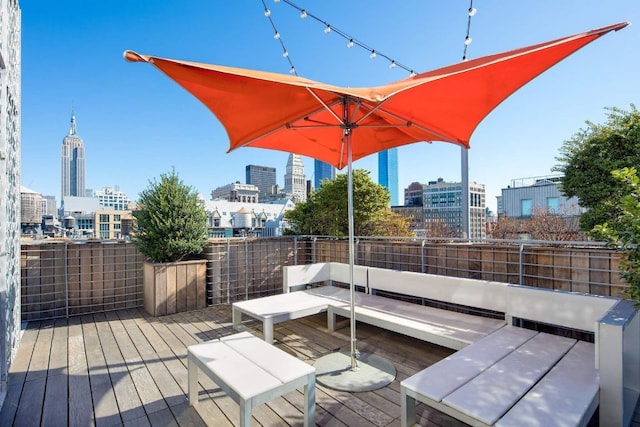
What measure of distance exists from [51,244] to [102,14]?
5.55 m

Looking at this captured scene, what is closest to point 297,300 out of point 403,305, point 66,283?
point 403,305

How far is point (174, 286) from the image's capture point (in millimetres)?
4820

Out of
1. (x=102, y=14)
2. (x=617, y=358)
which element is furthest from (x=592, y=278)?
(x=102, y=14)

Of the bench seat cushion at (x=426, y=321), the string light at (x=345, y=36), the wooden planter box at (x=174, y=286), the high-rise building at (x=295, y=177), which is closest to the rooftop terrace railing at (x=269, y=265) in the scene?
the wooden planter box at (x=174, y=286)

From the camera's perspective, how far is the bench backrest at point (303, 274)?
182 inches

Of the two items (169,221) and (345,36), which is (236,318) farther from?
(345,36)

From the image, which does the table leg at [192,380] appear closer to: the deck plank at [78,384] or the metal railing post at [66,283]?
the deck plank at [78,384]

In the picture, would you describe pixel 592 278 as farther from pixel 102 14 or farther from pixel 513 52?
pixel 102 14

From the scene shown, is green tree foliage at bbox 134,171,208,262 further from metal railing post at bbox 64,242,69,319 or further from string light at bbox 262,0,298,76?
string light at bbox 262,0,298,76

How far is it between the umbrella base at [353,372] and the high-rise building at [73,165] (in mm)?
209080

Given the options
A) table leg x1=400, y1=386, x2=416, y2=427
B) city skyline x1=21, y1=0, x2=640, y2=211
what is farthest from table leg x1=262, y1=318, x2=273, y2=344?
city skyline x1=21, y1=0, x2=640, y2=211

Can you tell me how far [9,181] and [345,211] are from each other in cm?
488

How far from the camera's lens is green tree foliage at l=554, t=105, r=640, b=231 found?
13.3 feet

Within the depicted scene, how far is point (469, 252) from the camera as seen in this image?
158 inches
